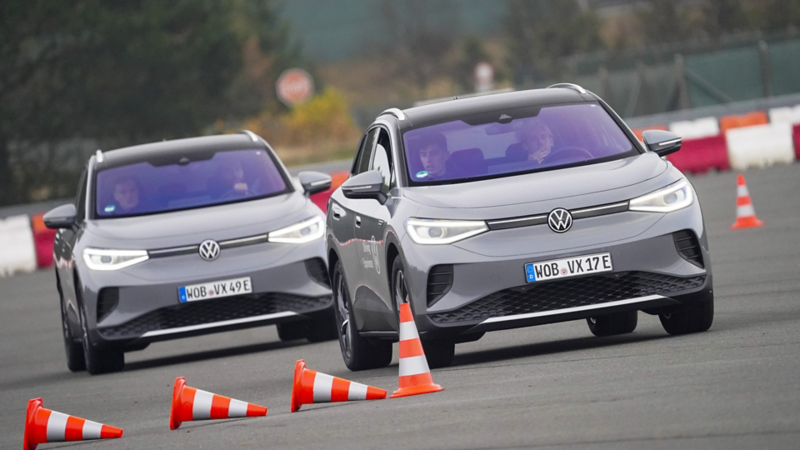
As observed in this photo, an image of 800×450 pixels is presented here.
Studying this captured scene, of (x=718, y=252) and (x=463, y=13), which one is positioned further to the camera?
(x=463, y=13)

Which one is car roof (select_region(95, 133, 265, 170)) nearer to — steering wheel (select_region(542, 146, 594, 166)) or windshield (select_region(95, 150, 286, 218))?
windshield (select_region(95, 150, 286, 218))

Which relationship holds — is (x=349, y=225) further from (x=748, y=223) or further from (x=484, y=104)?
(x=748, y=223)

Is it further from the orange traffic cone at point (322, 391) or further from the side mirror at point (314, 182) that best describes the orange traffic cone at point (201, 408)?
the side mirror at point (314, 182)

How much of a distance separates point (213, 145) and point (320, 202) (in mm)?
12807

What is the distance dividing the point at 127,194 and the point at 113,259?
112 centimetres

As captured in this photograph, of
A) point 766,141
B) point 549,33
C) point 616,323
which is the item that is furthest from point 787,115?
point 549,33

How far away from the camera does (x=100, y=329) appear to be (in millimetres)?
13680

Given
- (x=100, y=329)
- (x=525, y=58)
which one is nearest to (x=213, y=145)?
(x=100, y=329)

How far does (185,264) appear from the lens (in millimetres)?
13766

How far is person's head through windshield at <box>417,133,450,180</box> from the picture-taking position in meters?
11.0

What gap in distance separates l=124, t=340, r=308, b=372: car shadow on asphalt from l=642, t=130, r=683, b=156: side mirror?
4351 mm

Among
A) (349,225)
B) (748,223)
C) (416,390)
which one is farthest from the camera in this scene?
(748,223)

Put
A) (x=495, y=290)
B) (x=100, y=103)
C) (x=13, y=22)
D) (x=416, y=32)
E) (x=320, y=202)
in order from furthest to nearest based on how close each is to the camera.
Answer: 1. (x=416, y=32)
2. (x=100, y=103)
3. (x=13, y=22)
4. (x=320, y=202)
5. (x=495, y=290)

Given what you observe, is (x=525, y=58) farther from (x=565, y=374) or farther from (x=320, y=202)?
(x=565, y=374)
